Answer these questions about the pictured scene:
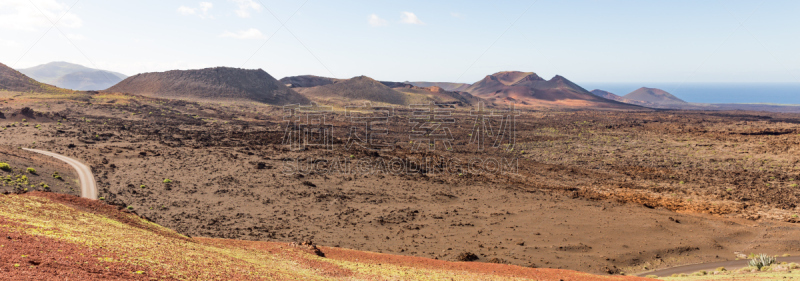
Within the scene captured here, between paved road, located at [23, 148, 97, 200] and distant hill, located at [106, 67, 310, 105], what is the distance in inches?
2373

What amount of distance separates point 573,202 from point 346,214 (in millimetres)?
13101

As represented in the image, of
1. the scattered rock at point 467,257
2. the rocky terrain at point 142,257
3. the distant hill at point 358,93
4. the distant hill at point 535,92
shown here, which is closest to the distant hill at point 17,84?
the distant hill at point 358,93

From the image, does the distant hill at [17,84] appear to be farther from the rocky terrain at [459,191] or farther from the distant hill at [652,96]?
the distant hill at [652,96]

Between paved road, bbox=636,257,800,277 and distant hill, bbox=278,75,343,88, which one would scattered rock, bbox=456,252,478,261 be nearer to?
paved road, bbox=636,257,800,277

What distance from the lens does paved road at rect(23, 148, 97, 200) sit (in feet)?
62.0

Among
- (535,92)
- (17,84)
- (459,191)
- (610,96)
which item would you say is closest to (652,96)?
(610,96)

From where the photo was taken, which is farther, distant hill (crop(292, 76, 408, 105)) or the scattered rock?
distant hill (crop(292, 76, 408, 105))

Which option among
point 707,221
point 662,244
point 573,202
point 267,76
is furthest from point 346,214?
point 267,76

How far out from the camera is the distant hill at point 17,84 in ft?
191

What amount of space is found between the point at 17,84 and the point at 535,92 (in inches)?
5466

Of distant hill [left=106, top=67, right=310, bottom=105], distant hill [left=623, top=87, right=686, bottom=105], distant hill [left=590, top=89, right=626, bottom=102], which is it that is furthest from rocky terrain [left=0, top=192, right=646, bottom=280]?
distant hill [left=623, top=87, right=686, bottom=105]

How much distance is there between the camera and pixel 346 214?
20.0m

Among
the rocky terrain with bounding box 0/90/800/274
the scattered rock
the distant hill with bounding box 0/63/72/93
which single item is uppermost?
the distant hill with bounding box 0/63/72/93

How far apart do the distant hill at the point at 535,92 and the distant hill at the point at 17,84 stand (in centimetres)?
10997
